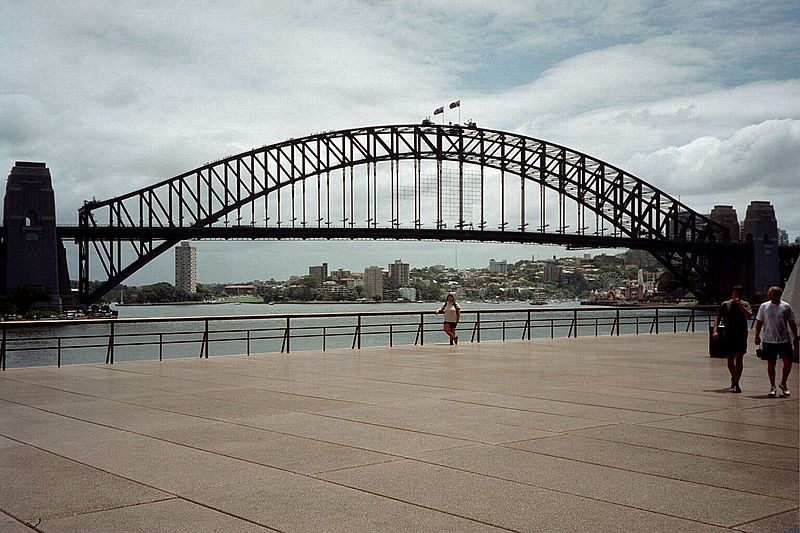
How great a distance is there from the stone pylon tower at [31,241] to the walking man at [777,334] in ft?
225

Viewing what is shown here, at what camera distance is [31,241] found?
7488cm

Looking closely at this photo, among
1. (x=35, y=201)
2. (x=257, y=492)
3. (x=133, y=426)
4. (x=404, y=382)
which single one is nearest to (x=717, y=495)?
(x=257, y=492)

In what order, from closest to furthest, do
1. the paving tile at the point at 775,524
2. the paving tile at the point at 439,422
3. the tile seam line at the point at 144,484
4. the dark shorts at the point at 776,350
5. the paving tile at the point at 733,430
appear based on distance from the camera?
the paving tile at the point at 775,524, the tile seam line at the point at 144,484, the paving tile at the point at 733,430, the paving tile at the point at 439,422, the dark shorts at the point at 776,350

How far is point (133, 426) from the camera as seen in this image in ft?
32.2

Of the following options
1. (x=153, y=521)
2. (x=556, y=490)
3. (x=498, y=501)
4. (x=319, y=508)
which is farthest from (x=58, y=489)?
(x=556, y=490)

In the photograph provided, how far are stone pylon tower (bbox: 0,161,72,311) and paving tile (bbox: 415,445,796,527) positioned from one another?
70669 millimetres

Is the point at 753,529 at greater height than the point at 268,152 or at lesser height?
lesser

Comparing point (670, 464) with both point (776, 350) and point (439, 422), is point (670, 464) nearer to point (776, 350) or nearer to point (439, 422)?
point (439, 422)

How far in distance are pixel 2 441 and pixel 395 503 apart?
14.6 ft

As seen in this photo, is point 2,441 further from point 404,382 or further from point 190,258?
point 190,258

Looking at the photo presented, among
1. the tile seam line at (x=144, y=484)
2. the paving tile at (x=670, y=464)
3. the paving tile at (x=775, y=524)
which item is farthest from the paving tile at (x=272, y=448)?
the paving tile at (x=775, y=524)

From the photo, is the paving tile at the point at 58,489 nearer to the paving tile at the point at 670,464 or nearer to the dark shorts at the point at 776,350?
the paving tile at the point at 670,464

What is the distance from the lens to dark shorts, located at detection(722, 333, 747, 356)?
12977 millimetres

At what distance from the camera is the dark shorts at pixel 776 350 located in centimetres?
1237
